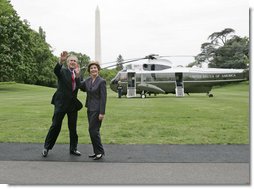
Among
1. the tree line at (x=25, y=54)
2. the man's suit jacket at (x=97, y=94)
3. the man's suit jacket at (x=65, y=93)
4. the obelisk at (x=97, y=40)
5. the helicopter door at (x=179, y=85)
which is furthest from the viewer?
the helicopter door at (x=179, y=85)

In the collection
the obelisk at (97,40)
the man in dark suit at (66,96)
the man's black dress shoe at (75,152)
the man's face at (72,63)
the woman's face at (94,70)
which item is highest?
the obelisk at (97,40)

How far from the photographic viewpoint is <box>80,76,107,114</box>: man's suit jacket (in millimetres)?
5824

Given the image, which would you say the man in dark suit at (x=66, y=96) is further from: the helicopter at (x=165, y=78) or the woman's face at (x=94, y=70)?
the helicopter at (x=165, y=78)

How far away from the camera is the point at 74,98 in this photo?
6.10 m

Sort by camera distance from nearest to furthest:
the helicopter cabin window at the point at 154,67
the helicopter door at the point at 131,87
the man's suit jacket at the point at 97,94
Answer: the man's suit jacket at the point at 97,94, the helicopter door at the point at 131,87, the helicopter cabin window at the point at 154,67

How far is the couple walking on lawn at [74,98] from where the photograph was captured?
5859mm

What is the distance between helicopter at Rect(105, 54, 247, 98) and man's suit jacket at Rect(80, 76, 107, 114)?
18.1 meters

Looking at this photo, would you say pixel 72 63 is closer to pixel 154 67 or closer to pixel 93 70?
pixel 93 70

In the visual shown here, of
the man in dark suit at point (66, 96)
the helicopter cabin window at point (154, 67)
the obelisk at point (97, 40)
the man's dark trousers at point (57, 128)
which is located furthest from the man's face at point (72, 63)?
the helicopter cabin window at point (154, 67)

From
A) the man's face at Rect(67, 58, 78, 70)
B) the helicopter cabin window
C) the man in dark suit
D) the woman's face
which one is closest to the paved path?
the man in dark suit

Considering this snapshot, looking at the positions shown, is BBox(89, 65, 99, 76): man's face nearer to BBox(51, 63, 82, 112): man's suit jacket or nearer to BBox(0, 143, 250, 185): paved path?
BBox(51, 63, 82, 112): man's suit jacket

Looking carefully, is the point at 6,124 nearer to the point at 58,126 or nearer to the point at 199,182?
the point at 58,126

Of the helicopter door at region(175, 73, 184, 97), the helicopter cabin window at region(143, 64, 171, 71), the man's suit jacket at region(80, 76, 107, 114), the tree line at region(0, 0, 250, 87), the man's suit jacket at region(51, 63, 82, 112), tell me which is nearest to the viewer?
the man's suit jacket at region(80, 76, 107, 114)

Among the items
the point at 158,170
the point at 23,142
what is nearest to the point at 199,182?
the point at 158,170
